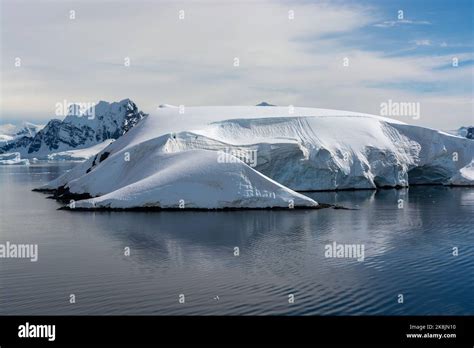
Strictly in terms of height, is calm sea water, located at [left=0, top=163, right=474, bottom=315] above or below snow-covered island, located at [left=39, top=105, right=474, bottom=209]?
below

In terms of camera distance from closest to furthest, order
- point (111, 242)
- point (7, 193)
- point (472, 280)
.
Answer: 1. point (472, 280)
2. point (111, 242)
3. point (7, 193)

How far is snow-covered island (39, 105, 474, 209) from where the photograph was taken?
43.2 metres

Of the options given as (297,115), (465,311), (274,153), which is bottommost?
(465,311)

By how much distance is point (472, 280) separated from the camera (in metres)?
22.0

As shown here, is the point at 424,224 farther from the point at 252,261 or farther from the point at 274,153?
the point at 274,153

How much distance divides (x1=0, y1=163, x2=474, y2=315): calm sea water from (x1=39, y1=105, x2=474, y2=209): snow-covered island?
2586 millimetres

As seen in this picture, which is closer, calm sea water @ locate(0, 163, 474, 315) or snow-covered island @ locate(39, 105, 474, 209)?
calm sea water @ locate(0, 163, 474, 315)

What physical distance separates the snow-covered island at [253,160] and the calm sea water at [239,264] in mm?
2586

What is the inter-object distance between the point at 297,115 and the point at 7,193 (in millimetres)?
32575

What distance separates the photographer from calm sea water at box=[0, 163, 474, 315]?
18.9 m

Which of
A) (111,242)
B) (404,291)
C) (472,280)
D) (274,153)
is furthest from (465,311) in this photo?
(274,153)

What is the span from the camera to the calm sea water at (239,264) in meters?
18.9

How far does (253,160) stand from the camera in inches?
2271
